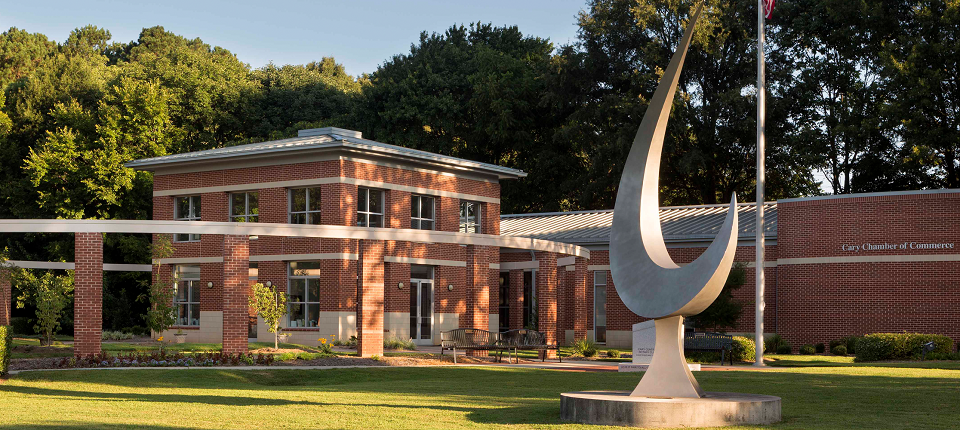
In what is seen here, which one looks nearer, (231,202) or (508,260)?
(231,202)

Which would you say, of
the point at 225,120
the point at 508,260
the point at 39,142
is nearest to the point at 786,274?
the point at 508,260

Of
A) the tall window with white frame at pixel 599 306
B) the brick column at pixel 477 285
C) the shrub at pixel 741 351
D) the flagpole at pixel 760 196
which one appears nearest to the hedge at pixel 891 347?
the shrub at pixel 741 351

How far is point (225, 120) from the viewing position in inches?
1869

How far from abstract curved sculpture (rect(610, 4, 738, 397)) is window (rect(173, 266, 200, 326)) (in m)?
23.3

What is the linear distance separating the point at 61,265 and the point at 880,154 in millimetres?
30988

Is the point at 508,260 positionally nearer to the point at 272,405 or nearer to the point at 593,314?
the point at 593,314

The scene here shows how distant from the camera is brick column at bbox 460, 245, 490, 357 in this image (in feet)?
84.0

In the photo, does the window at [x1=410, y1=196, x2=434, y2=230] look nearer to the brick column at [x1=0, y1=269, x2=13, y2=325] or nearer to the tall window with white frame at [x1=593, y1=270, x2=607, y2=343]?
the tall window with white frame at [x1=593, y1=270, x2=607, y2=343]

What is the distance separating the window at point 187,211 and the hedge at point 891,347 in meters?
21.6

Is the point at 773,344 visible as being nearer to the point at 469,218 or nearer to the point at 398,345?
the point at 398,345

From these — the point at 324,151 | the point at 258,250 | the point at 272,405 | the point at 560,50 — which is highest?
the point at 560,50

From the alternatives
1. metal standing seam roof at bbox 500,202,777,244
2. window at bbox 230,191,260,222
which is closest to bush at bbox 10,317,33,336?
window at bbox 230,191,260,222

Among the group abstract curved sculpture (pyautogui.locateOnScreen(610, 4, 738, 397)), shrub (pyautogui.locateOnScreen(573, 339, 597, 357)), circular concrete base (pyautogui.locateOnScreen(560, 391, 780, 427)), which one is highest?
abstract curved sculpture (pyautogui.locateOnScreen(610, 4, 738, 397))

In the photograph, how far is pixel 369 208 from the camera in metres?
32.2
